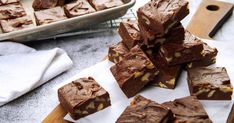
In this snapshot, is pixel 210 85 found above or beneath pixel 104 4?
beneath

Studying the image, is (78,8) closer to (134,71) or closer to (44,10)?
(44,10)

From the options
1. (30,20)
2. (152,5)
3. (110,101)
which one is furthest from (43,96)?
(152,5)

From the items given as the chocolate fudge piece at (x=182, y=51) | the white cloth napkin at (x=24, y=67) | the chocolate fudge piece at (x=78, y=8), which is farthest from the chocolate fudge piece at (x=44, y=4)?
the chocolate fudge piece at (x=182, y=51)

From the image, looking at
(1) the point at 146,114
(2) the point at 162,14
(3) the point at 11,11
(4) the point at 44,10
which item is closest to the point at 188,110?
(1) the point at 146,114

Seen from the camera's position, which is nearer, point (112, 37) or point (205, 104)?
point (205, 104)

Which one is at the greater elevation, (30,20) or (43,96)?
(30,20)

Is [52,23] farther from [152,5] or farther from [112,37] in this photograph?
[152,5]
